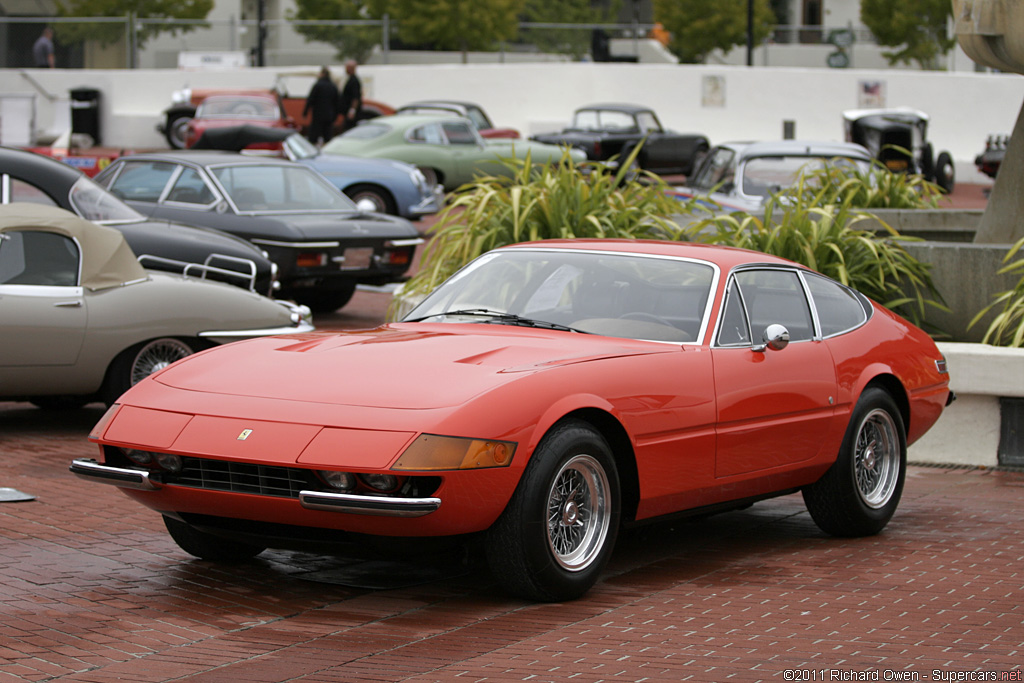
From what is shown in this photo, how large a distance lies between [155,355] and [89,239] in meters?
0.85

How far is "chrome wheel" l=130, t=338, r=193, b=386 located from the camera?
8.89 metres

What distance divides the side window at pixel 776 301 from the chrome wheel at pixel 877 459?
59cm

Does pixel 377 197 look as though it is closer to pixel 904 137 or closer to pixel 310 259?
pixel 310 259

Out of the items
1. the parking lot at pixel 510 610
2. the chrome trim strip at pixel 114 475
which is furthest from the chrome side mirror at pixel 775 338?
the chrome trim strip at pixel 114 475

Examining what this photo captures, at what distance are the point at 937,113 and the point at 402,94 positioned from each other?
1519cm

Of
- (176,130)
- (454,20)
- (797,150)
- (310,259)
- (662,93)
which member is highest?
(454,20)

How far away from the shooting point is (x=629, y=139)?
29.6m

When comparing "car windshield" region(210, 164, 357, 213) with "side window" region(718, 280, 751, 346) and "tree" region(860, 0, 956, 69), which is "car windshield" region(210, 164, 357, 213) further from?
"tree" region(860, 0, 956, 69)

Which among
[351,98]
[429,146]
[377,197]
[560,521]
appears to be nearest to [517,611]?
[560,521]

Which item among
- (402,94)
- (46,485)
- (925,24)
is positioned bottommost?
(46,485)

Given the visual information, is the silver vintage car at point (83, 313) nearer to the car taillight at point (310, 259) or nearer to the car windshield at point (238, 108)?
the car taillight at point (310, 259)

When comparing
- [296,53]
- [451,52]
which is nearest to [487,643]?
[296,53]

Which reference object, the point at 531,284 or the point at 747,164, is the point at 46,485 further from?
the point at 747,164

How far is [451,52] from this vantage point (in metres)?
49.2
